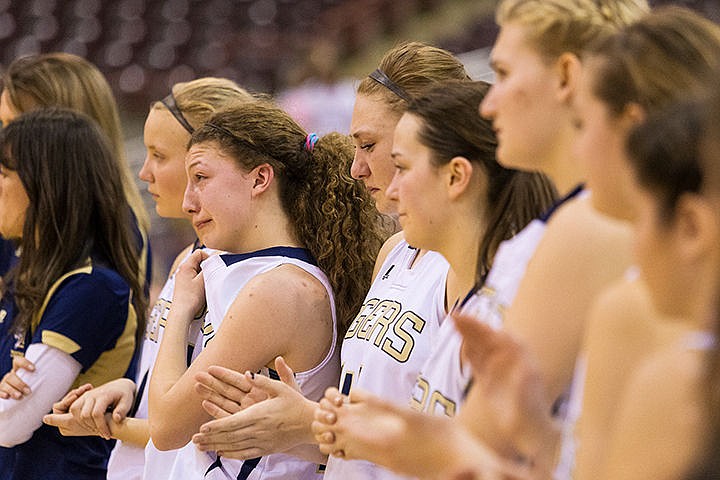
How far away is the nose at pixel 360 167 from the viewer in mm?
2521

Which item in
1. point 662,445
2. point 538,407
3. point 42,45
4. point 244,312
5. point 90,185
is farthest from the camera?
point 42,45

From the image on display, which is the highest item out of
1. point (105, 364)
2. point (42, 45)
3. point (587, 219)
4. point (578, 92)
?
point (42, 45)

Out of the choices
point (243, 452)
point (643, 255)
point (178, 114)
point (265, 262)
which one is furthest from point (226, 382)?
point (643, 255)

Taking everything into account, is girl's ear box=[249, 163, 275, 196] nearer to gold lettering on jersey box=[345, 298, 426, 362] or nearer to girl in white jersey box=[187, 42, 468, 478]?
girl in white jersey box=[187, 42, 468, 478]

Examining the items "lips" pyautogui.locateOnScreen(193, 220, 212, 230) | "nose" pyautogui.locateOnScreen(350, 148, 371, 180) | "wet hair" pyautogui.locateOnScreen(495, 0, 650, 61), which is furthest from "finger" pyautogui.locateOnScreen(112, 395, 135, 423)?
"wet hair" pyautogui.locateOnScreen(495, 0, 650, 61)

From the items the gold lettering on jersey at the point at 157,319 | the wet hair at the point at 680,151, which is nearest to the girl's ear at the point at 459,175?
the wet hair at the point at 680,151

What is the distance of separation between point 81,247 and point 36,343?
0.31 metres

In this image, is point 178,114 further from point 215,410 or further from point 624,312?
→ point 624,312

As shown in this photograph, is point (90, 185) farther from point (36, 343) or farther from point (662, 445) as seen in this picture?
point (662, 445)

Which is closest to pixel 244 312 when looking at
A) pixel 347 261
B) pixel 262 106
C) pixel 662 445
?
pixel 347 261

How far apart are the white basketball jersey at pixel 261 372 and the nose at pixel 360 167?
0.75ft

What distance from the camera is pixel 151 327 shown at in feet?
9.74

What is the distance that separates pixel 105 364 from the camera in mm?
3064

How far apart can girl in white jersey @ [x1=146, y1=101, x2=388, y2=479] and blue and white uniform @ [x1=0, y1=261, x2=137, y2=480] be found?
1.38 ft
